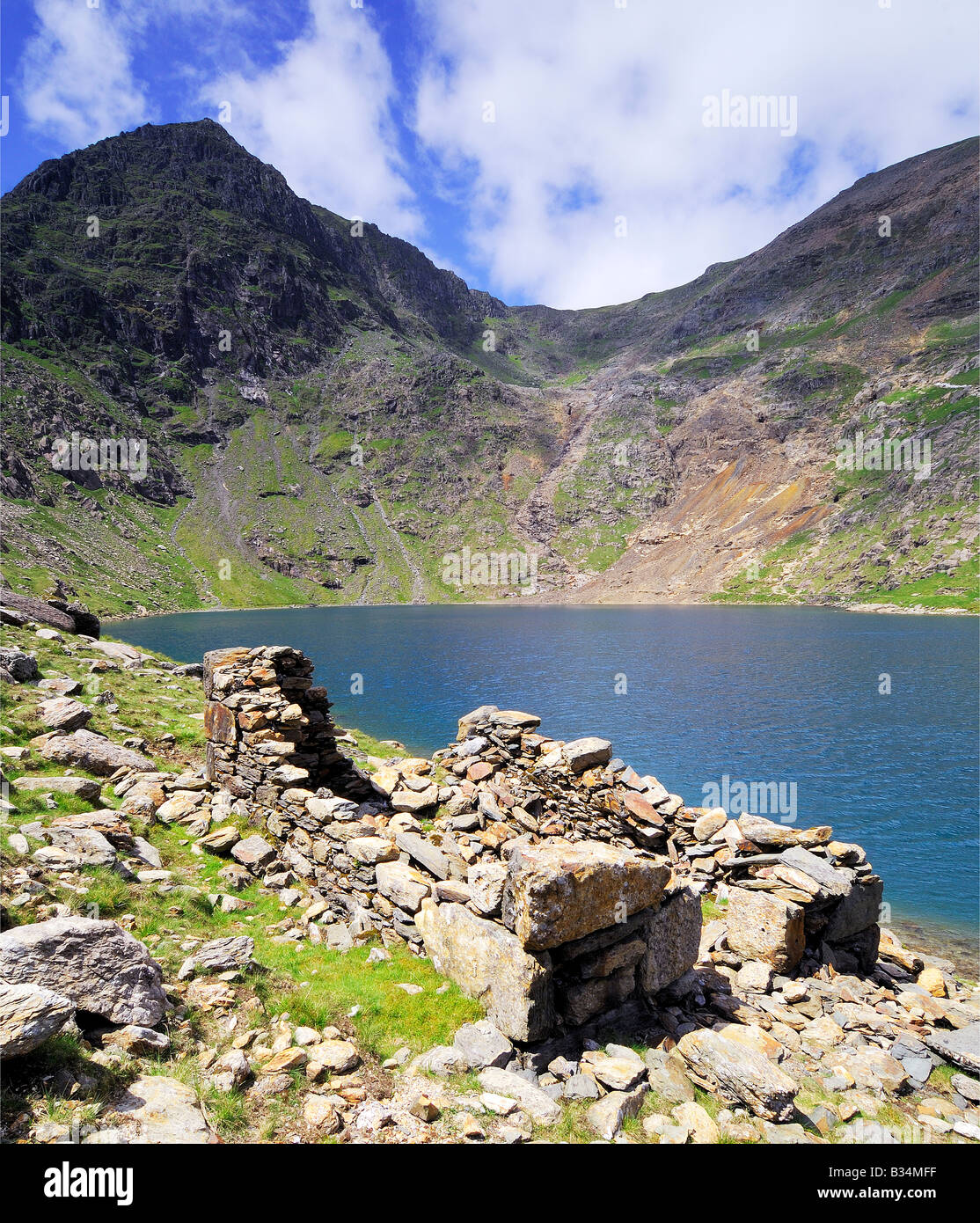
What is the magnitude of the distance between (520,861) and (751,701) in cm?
5644

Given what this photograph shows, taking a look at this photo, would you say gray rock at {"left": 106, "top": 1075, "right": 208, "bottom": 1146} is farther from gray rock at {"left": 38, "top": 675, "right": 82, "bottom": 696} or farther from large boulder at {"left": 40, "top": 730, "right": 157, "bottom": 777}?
gray rock at {"left": 38, "top": 675, "right": 82, "bottom": 696}

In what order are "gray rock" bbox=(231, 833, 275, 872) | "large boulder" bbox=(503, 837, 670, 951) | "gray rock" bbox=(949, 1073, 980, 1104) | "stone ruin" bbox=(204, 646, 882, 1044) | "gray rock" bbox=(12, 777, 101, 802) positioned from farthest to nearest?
"gray rock" bbox=(231, 833, 275, 872)
"gray rock" bbox=(12, 777, 101, 802)
"gray rock" bbox=(949, 1073, 980, 1104)
"stone ruin" bbox=(204, 646, 882, 1044)
"large boulder" bbox=(503, 837, 670, 951)

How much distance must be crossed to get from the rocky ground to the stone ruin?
4.9 inches

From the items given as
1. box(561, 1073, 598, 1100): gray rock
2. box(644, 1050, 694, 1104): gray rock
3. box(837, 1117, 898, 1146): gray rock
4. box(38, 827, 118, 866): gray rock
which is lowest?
box(837, 1117, 898, 1146): gray rock

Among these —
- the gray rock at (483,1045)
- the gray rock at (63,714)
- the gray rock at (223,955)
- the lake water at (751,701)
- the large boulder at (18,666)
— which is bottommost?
the lake water at (751,701)

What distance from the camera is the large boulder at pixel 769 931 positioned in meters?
16.4

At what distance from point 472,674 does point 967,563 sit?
516 feet

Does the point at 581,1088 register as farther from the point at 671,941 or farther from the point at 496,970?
the point at 671,941

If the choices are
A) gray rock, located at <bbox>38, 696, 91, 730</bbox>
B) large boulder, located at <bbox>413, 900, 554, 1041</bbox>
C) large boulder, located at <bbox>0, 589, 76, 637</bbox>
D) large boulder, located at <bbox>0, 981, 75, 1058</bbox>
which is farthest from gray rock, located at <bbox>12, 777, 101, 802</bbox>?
large boulder, located at <bbox>0, 589, 76, 637</bbox>

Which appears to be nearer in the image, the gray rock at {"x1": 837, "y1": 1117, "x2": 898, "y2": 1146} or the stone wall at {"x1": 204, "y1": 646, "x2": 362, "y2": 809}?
the gray rock at {"x1": 837, "y1": 1117, "x2": 898, "y2": 1146}

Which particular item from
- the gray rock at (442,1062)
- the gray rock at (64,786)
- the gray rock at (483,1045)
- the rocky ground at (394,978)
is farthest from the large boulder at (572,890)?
the gray rock at (64,786)

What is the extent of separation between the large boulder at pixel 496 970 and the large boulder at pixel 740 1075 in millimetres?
2887

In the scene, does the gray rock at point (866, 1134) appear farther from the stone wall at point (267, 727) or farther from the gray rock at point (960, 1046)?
the stone wall at point (267, 727)

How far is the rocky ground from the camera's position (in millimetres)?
7625
